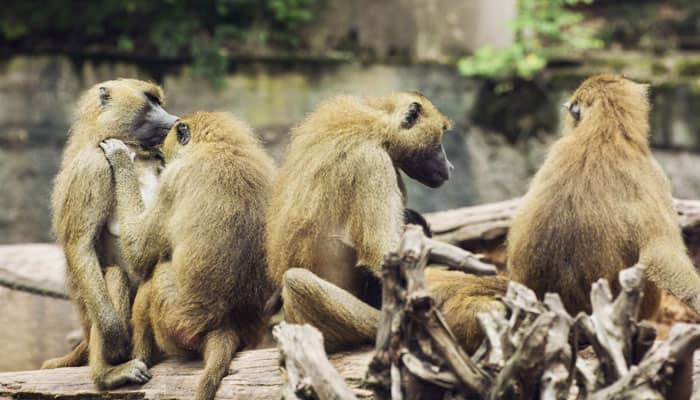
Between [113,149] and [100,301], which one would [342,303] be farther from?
[113,149]

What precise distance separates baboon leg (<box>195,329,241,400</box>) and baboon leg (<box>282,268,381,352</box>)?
504mm

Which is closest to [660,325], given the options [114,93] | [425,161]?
[425,161]

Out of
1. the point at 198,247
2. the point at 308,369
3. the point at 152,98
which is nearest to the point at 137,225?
the point at 198,247

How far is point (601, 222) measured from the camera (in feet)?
15.4

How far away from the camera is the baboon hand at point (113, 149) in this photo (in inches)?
208

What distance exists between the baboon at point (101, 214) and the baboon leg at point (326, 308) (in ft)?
3.48

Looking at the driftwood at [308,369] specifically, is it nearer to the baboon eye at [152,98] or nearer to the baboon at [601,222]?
the baboon at [601,222]

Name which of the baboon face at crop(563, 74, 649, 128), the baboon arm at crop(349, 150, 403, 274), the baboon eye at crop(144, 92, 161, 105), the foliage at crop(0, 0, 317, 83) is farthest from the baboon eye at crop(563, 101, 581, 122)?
the foliage at crop(0, 0, 317, 83)

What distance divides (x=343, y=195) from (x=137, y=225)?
4.18ft

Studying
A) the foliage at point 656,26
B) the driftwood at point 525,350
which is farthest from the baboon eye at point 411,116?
the foliage at point 656,26

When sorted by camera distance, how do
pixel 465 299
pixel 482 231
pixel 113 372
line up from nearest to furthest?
pixel 465 299 < pixel 113 372 < pixel 482 231

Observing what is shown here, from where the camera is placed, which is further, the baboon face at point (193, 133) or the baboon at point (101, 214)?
the baboon face at point (193, 133)

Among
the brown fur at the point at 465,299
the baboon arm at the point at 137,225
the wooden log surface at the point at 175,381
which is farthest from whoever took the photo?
the baboon arm at the point at 137,225

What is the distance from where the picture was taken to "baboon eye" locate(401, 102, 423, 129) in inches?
198
